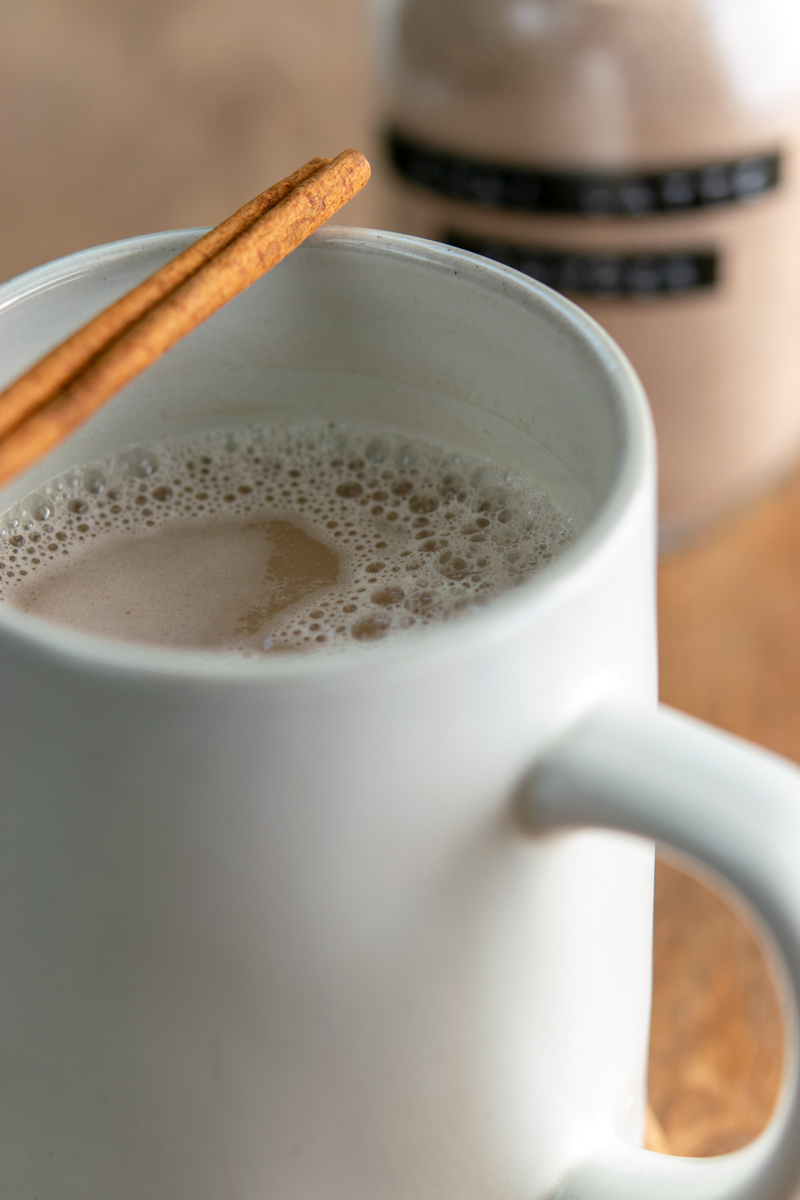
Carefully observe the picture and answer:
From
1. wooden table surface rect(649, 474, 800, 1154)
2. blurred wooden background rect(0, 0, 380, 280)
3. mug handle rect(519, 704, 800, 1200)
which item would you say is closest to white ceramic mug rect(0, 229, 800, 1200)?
mug handle rect(519, 704, 800, 1200)

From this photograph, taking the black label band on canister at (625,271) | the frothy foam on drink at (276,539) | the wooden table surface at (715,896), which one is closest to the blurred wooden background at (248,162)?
the wooden table surface at (715,896)

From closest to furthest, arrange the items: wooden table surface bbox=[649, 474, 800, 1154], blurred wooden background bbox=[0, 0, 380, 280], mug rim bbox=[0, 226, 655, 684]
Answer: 1. mug rim bbox=[0, 226, 655, 684]
2. wooden table surface bbox=[649, 474, 800, 1154]
3. blurred wooden background bbox=[0, 0, 380, 280]

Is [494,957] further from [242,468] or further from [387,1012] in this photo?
[242,468]

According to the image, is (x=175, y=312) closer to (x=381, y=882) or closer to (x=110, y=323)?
(x=110, y=323)

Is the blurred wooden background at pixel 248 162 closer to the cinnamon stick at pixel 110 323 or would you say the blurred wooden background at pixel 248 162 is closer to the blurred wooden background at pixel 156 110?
the blurred wooden background at pixel 156 110

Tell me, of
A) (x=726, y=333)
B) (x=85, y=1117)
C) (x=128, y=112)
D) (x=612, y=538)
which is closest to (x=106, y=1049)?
(x=85, y=1117)

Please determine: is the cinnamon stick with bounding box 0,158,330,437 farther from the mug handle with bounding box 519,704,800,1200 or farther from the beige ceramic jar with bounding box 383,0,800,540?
the beige ceramic jar with bounding box 383,0,800,540

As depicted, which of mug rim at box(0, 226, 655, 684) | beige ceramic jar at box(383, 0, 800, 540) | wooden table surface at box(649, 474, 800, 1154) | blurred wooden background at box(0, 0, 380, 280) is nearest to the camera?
mug rim at box(0, 226, 655, 684)
